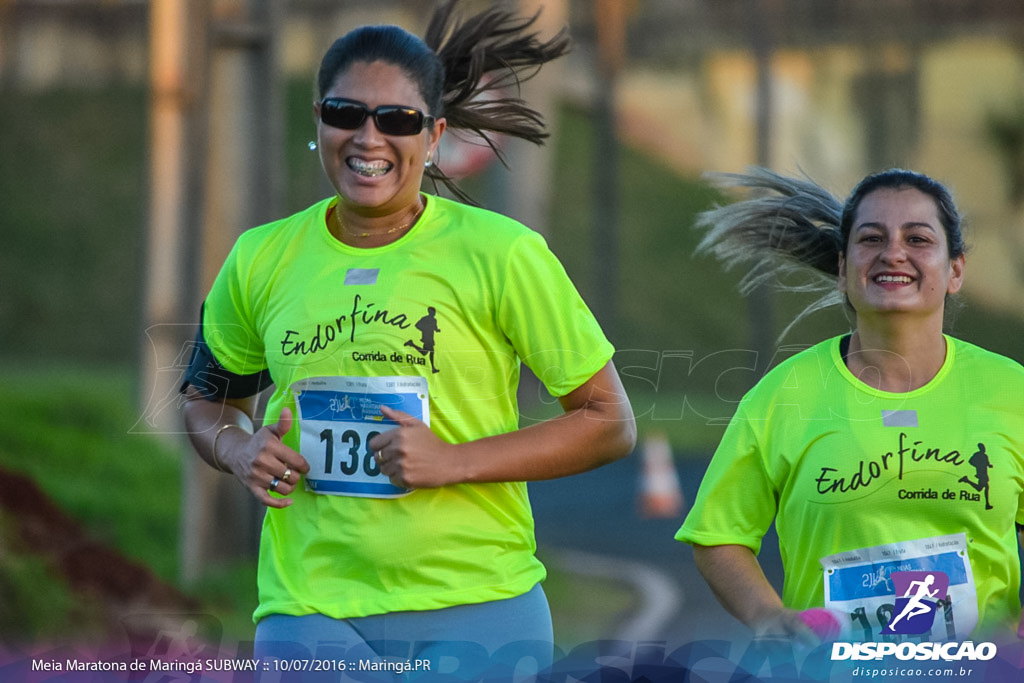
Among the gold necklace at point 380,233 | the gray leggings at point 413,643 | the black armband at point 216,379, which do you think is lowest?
the gray leggings at point 413,643

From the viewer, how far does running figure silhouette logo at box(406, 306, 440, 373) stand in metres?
2.90

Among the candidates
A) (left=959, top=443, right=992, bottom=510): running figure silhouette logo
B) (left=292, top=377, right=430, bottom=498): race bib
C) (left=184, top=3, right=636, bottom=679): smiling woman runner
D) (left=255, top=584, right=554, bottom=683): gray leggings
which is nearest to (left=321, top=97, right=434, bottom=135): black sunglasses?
(left=184, top=3, right=636, bottom=679): smiling woman runner

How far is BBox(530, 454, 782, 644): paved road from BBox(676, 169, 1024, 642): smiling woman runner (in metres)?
2.47

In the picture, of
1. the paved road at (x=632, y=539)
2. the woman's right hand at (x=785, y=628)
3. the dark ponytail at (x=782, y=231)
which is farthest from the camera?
the paved road at (x=632, y=539)

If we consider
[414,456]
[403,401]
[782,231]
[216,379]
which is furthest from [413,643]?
[782,231]

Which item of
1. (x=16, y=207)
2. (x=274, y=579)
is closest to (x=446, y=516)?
(x=274, y=579)

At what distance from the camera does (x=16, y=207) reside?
30.9m

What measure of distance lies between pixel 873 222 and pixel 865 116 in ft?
110

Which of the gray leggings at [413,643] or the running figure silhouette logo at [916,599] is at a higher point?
the running figure silhouette logo at [916,599]

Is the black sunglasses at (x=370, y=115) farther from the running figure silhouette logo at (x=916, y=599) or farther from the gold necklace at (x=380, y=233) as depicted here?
the running figure silhouette logo at (x=916, y=599)

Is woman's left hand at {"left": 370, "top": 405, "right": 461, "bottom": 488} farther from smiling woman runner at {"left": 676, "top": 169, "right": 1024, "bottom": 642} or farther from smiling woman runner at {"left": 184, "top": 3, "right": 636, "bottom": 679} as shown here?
smiling woman runner at {"left": 676, "top": 169, "right": 1024, "bottom": 642}

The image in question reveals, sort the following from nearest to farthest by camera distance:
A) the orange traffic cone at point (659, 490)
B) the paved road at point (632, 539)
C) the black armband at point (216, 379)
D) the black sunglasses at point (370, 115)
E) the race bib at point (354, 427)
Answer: the race bib at point (354, 427) → the black sunglasses at point (370, 115) → the black armband at point (216, 379) → the paved road at point (632, 539) → the orange traffic cone at point (659, 490)

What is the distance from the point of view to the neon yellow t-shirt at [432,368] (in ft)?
9.36

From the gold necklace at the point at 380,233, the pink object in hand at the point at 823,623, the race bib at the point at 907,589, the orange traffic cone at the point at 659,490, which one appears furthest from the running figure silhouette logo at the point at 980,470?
the orange traffic cone at the point at 659,490
